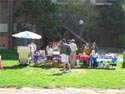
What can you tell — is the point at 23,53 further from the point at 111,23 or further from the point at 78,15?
the point at 111,23

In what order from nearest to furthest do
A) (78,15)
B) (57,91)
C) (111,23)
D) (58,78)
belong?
1. (57,91)
2. (58,78)
3. (78,15)
4. (111,23)

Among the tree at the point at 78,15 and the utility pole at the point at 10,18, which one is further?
the utility pole at the point at 10,18

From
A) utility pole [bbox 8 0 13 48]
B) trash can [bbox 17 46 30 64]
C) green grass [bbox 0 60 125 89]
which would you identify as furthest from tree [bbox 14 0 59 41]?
green grass [bbox 0 60 125 89]

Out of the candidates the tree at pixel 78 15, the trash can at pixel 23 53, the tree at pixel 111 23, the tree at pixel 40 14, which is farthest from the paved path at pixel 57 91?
the tree at pixel 111 23

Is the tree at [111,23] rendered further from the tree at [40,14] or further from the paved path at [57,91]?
the paved path at [57,91]

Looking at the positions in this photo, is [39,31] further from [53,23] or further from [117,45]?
[117,45]

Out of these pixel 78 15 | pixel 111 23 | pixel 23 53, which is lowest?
pixel 23 53

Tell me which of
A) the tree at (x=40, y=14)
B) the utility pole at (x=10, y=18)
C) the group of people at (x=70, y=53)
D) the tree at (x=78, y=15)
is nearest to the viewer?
the group of people at (x=70, y=53)

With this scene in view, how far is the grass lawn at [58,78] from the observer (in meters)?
15.2

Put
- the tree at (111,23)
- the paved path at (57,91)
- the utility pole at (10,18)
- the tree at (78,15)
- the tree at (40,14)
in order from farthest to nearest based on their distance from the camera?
the utility pole at (10,18), the tree at (111,23), the tree at (78,15), the tree at (40,14), the paved path at (57,91)

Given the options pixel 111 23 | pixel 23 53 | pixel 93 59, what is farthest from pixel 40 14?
pixel 93 59

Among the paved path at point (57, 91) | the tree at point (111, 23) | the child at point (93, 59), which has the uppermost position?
the tree at point (111, 23)

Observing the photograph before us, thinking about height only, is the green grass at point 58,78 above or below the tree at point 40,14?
below

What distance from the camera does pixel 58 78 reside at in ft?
56.0
